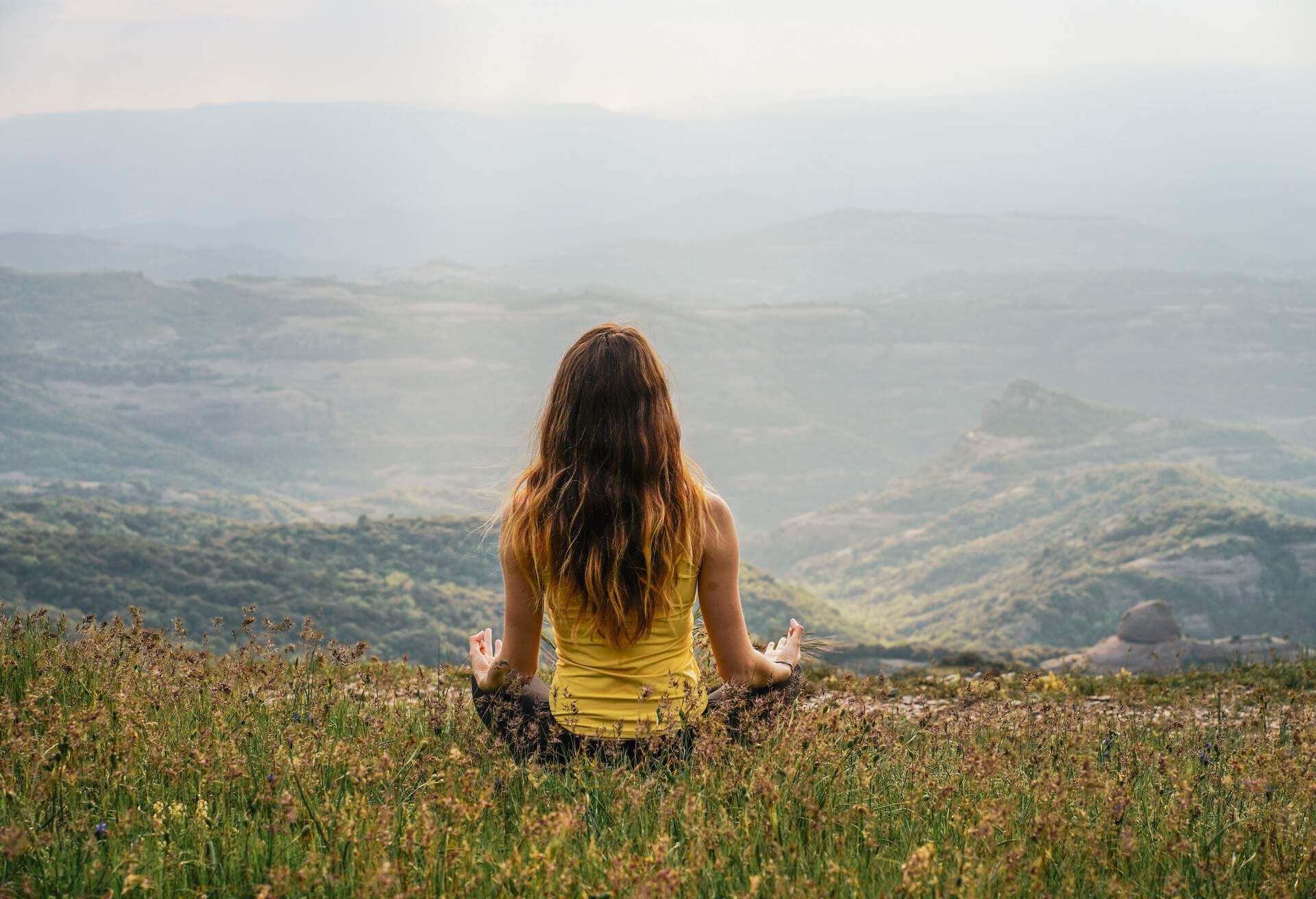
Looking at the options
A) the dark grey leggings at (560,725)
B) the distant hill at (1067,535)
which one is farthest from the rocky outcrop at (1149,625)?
the dark grey leggings at (560,725)

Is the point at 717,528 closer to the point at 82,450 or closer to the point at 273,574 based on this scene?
the point at 273,574

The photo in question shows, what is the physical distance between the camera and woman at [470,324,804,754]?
365cm

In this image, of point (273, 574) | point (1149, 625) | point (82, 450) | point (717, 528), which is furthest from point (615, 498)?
point (82, 450)

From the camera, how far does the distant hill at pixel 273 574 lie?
49094mm

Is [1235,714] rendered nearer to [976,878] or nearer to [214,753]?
[976,878]

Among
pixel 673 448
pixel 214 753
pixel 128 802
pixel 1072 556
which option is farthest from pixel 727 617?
pixel 1072 556

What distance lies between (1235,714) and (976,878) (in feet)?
14.8

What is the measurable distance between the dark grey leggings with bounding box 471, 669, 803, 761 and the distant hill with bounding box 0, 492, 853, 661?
109ft

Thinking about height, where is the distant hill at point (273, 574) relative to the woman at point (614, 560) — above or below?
below

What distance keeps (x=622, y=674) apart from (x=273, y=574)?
60.1 meters

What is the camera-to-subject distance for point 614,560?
359 centimetres

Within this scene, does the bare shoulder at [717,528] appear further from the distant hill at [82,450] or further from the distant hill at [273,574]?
the distant hill at [82,450]

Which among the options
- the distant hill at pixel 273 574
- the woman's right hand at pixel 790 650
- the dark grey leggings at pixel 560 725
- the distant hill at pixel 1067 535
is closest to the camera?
the dark grey leggings at pixel 560 725

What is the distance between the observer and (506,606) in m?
3.96
